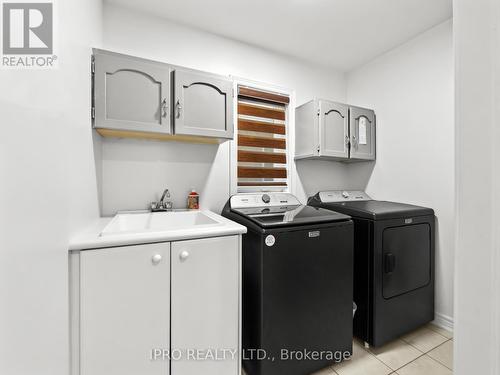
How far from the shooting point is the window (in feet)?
7.75

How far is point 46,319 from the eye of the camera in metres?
0.77

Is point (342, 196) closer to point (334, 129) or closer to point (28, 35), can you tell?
point (334, 129)

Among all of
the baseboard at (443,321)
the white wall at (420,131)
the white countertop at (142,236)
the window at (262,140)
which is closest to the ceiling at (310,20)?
the white wall at (420,131)

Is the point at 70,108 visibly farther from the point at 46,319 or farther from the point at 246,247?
the point at 246,247

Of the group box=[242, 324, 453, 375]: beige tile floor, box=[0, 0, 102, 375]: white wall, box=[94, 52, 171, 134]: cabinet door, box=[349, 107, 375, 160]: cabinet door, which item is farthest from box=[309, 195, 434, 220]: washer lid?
box=[0, 0, 102, 375]: white wall

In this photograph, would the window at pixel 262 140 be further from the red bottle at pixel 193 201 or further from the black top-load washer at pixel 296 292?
the black top-load washer at pixel 296 292

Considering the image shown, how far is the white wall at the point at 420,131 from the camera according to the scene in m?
2.05

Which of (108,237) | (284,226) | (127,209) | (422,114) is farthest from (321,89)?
Answer: (108,237)

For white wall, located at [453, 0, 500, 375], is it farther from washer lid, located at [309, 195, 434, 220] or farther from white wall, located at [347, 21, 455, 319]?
white wall, located at [347, 21, 455, 319]

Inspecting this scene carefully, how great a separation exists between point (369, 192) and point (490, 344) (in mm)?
2623

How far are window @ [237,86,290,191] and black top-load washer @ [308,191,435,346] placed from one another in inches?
32.1

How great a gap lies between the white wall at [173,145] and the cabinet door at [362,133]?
70 centimetres

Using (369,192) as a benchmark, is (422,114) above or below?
above

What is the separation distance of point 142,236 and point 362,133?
2.41 metres
